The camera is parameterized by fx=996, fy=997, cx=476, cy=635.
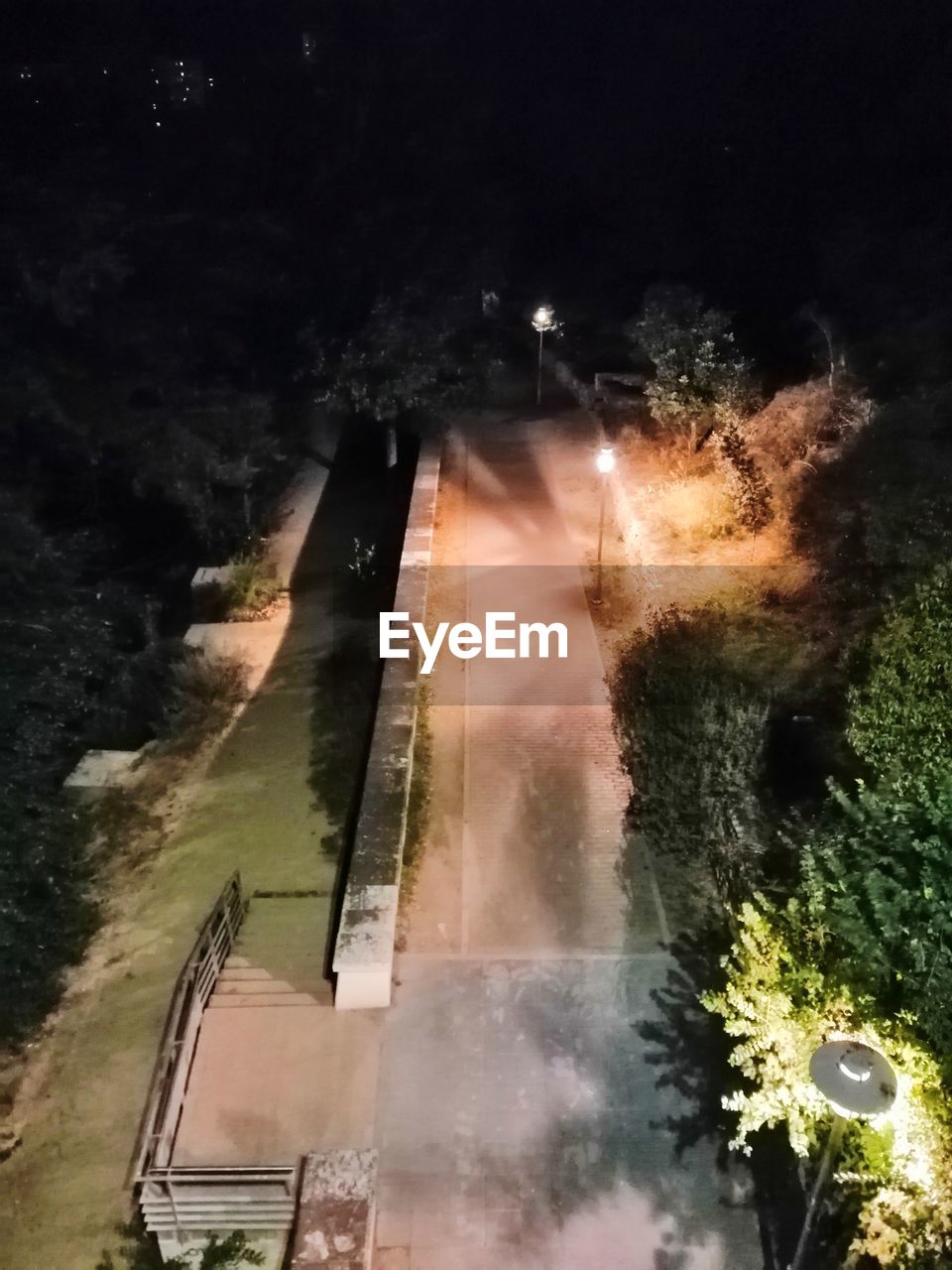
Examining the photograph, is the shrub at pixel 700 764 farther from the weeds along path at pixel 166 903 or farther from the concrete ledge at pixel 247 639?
the concrete ledge at pixel 247 639

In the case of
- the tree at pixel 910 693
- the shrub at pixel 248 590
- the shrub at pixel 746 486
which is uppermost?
the tree at pixel 910 693

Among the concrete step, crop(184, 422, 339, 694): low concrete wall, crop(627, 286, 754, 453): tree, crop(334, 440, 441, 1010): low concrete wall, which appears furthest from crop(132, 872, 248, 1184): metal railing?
crop(627, 286, 754, 453): tree

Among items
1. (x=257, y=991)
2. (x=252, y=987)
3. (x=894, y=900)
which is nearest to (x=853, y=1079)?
(x=894, y=900)

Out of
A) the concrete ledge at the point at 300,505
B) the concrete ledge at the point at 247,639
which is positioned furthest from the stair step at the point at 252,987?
the concrete ledge at the point at 300,505

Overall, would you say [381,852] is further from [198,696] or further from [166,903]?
[198,696]

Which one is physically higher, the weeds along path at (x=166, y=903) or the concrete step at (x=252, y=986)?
the concrete step at (x=252, y=986)
